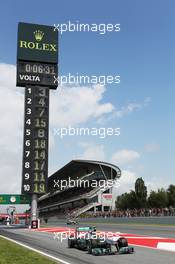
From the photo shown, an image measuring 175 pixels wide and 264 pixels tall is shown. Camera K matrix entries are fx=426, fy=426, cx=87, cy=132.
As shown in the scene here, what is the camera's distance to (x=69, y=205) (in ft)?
366

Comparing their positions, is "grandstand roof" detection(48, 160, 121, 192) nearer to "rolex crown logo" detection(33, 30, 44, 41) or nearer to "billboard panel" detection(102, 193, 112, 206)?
"billboard panel" detection(102, 193, 112, 206)

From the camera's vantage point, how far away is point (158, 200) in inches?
3871

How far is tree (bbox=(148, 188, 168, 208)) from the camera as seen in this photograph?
97831mm

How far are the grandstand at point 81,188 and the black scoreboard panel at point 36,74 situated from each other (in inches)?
1903

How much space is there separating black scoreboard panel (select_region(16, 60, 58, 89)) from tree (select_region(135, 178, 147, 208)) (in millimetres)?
50693

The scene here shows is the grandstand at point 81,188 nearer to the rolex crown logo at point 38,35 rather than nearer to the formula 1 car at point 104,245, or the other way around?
the rolex crown logo at point 38,35

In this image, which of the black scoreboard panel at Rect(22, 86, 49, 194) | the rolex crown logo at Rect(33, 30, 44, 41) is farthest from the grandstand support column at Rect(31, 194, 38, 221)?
the rolex crown logo at Rect(33, 30, 44, 41)

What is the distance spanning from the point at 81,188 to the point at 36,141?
203 ft

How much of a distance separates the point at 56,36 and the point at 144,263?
47.2 meters

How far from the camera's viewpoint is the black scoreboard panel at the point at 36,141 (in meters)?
50.5

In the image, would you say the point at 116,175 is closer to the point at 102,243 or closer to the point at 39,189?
the point at 39,189

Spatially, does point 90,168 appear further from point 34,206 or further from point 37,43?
point 34,206

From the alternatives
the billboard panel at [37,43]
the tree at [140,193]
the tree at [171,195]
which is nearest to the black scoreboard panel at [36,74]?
the billboard panel at [37,43]

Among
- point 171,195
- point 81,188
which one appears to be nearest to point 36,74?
point 171,195
